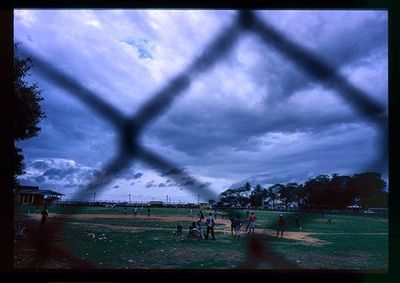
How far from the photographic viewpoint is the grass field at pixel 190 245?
4.98 feet

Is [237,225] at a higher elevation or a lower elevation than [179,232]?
higher

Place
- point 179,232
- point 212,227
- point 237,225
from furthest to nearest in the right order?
point 179,232
point 212,227
point 237,225

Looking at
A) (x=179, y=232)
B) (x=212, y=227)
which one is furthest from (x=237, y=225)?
(x=179, y=232)

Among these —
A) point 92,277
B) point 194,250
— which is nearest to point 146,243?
point 194,250

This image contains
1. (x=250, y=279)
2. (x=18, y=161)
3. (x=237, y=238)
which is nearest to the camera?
(x=250, y=279)

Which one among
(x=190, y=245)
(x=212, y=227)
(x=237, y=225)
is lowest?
(x=190, y=245)

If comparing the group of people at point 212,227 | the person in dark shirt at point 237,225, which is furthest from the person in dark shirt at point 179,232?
the person in dark shirt at point 237,225

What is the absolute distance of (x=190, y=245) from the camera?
146 inches

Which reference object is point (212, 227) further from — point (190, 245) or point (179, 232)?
point (179, 232)

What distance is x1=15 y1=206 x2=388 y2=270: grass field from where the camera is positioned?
1517 millimetres

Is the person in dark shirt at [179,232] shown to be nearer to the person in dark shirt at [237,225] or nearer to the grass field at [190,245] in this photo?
the grass field at [190,245]
